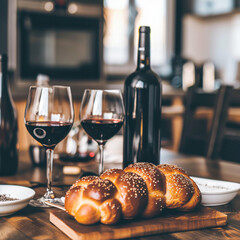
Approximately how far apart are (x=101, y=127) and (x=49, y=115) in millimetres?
122

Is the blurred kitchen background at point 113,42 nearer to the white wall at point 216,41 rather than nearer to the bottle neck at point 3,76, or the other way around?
the white wall at point 216,41

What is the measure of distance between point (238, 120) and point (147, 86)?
2.66m

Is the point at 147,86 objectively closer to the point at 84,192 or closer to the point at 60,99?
the point at 60,99

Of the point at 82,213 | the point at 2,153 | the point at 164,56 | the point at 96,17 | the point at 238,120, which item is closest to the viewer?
the point at 82,213

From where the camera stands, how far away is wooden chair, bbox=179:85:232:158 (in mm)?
1691

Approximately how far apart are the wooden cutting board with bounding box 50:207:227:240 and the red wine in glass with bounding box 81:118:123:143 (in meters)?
0.24

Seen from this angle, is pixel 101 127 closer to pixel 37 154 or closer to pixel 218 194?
pixel 218 194

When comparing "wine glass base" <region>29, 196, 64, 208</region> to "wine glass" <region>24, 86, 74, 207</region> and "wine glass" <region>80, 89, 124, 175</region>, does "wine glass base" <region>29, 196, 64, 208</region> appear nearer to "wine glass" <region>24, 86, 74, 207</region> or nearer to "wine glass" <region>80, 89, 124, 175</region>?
"wine glass" <region>24, 86, 74, 207</region>

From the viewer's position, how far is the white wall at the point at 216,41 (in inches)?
206

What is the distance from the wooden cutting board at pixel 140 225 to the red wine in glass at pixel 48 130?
0.65ft

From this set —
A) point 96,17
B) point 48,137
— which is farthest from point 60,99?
point 96,17

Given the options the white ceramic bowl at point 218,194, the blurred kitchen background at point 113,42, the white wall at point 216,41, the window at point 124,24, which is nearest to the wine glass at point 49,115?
the white ceramic bowl at point 218,194

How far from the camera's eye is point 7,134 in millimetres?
1082

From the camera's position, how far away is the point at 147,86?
85 centimetres
